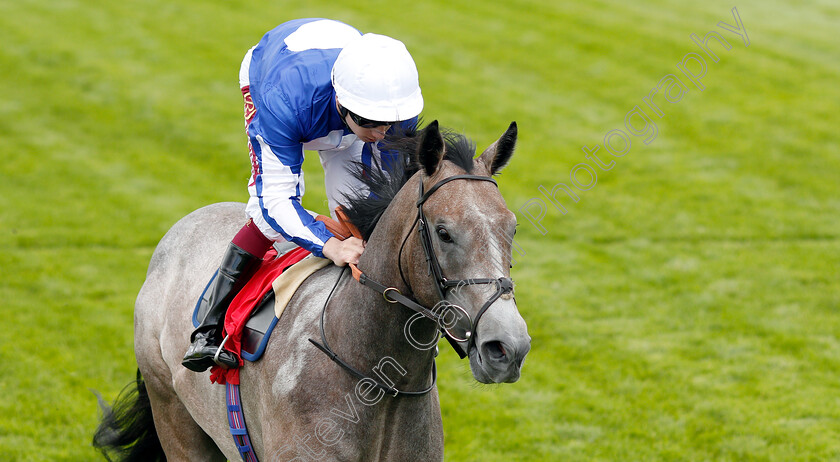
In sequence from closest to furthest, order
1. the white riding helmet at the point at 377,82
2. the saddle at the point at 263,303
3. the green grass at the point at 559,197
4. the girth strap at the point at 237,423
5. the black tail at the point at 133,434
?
1. the white riding helmet at the point at 377,82
2. the saddle at the point at 263,303
3. the girth strap at the point at 237,423
4. the black tail at the point at 133,434
5. the green grass at the point at 559,197

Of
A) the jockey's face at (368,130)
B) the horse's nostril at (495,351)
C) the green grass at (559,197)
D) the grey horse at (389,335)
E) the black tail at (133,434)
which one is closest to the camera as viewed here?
the horse's nostril at (495,351)

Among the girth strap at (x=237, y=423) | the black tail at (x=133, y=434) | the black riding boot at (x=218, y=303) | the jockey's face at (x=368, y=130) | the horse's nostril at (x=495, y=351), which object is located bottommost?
the black tail at (x=133, y=434)

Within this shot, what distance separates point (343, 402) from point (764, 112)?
417 inches

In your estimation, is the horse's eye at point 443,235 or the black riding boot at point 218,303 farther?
the black riding boot at point 218,303

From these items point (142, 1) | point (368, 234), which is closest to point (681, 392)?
point (368, 234)

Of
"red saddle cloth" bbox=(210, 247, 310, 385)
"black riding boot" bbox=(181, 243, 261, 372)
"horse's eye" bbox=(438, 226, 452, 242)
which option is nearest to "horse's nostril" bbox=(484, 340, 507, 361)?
"horse's eye" bbox=(438, 226, 452, 242)

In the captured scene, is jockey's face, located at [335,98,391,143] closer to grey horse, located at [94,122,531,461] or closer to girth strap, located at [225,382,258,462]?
grey horse, located at [94,122,531,461]

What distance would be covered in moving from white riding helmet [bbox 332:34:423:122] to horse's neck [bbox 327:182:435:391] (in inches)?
15.3

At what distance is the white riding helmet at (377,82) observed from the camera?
3.04m

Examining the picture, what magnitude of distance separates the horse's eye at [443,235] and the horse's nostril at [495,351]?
0.36 metres

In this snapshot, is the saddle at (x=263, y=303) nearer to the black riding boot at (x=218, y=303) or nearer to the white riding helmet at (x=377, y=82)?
the black riding boot at (x=218, y=303)

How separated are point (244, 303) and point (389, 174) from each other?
935 millimetres


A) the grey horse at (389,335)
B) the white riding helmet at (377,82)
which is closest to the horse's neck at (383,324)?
the grey horse at (389,335)

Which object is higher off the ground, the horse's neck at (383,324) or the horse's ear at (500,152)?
the horse's ear at (500,152)
